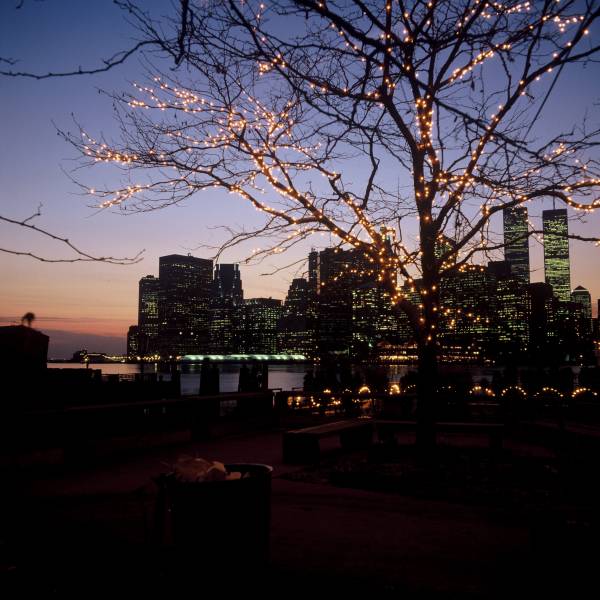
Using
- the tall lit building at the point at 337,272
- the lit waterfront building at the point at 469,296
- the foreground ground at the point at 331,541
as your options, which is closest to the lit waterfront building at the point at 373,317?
the tall lit building at the point at 337,272

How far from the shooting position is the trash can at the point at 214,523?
351cm

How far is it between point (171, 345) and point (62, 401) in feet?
328

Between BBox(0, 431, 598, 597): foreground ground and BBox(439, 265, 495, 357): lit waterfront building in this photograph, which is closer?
BBox(0, 431, 598, 597): foreground ground

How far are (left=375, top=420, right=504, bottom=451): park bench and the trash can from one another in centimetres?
605

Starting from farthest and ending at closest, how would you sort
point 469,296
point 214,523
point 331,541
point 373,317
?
point 373,317, point 469,296, point 331,541, point 214,523

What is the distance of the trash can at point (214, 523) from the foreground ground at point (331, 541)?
7 centimetres

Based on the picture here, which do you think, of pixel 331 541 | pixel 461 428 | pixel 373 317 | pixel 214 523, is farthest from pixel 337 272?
pixel 373 317

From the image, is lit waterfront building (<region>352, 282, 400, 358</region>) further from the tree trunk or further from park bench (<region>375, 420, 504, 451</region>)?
park bench (<region>375, 420, 504, 451</region>)

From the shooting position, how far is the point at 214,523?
11.5ft

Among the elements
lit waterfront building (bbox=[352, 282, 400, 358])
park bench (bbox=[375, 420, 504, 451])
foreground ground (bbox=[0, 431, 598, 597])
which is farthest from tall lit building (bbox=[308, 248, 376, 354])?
foreground ground (bbox=[0, 431, 598, 597])

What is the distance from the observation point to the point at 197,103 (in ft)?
26.9

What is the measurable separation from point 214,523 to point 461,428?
6.97 meters

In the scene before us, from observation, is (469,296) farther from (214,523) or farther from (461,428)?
(214,523)

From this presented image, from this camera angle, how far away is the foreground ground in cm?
356
